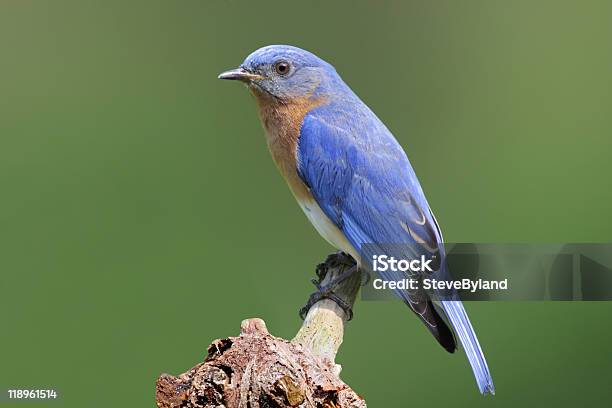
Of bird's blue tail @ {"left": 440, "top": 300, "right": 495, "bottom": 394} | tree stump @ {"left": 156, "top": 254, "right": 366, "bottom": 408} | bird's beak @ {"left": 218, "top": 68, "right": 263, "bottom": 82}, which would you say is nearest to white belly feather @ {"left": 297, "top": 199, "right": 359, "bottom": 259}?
bird's blue tail @ {"left": 440, "top": 300, "right": 495, "bottom": 394}

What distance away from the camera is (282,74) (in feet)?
13.9

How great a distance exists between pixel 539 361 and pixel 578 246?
557 millimetres

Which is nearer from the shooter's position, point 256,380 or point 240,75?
point 256,380

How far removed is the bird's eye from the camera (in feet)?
13.9

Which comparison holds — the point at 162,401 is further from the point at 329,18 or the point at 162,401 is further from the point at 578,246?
the point at 329,18

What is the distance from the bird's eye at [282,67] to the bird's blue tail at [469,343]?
3.57ft

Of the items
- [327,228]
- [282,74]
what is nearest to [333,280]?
[327,228]

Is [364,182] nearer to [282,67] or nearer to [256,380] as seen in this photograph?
[282,67]

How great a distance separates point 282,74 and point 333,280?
0.84 m

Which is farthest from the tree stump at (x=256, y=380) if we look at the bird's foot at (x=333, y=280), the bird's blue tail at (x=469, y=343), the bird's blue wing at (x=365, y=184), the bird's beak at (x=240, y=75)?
the bird's beak at (x=240, y=75)

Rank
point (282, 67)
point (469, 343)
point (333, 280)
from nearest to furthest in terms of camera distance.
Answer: point (469, 343) < point (333, 280) < point (282, 67)

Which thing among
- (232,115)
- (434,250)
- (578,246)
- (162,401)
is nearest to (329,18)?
(232,115)

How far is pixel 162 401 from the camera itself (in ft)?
9.01

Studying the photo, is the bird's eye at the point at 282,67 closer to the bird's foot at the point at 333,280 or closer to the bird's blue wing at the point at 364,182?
the bird's blue wing at the point at 364,182
